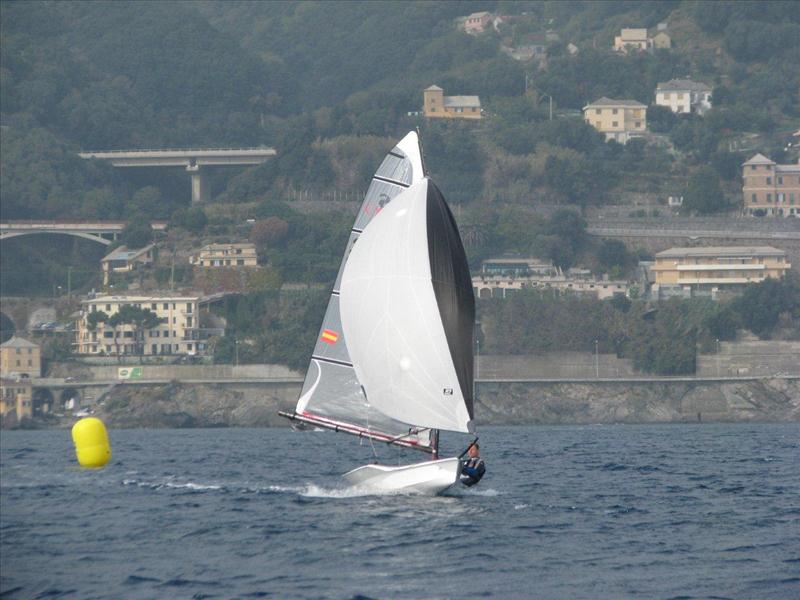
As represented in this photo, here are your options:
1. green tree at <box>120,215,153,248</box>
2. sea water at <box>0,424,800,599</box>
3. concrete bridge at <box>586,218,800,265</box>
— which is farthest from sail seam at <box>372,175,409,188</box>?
green tree at <box>120,215,153,248</box>

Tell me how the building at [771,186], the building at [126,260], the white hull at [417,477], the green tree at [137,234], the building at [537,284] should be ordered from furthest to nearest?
the building at [771,186], the green tree at [137,234], the building at [126,260], the building at [537,284], the white hull at [417,477]

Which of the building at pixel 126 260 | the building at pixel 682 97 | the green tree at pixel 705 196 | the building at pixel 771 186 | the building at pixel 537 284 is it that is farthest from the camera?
the building at pixel 682 97

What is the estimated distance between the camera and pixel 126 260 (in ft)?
376

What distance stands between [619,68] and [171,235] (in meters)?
50.5

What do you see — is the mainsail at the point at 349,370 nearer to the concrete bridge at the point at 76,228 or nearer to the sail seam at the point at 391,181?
the sail seam at the point at 391,181

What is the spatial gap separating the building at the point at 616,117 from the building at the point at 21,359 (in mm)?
59621

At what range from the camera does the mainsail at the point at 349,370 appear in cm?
3569

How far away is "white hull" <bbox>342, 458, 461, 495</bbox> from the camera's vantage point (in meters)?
32.7

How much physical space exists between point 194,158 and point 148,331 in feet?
136

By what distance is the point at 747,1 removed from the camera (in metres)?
158

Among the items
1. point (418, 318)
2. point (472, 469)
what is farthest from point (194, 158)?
point (472, 469)

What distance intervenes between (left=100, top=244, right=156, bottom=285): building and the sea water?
226 ft

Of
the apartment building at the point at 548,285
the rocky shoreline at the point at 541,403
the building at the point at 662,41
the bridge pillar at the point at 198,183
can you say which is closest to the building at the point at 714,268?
the apartment building at the point at 548,285

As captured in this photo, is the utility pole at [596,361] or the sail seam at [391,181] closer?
the sail seam at [391,181]
